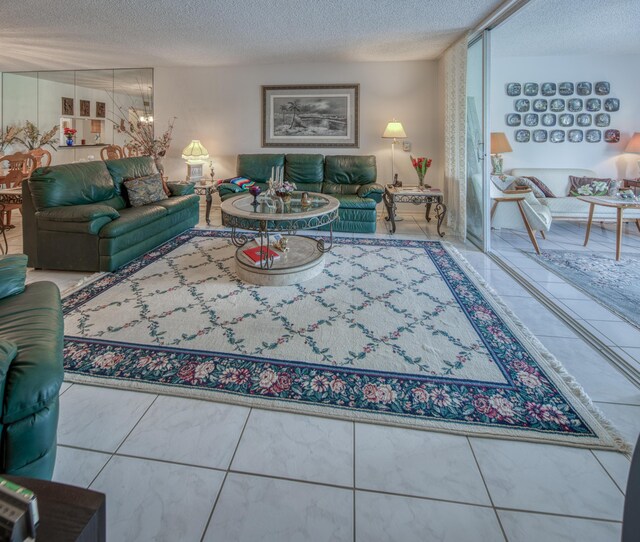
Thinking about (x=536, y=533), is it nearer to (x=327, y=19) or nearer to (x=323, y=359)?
(x=323, y=359)

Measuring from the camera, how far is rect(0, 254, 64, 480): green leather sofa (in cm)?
117

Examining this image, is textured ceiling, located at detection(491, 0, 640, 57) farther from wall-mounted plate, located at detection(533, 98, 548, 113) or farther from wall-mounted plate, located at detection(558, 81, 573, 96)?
Result: wall-mounted plate, located at detection(533, 98, 548, 113)

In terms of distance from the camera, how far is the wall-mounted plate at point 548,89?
19.7 ft

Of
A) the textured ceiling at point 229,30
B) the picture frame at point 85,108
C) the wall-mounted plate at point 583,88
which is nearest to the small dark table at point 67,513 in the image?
the textured ceiling at point 229,30

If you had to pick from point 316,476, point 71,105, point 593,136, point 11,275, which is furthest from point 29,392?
point 71,105

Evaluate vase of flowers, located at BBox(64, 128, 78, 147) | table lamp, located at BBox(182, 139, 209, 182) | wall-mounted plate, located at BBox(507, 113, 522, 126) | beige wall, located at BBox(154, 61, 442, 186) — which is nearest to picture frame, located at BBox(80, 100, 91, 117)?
vase of flowers, located at BBox(64, 128, 78, 147)

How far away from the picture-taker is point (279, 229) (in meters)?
3.36

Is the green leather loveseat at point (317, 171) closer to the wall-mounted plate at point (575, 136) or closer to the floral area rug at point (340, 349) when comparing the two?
the floral area rug at point (340, 349)

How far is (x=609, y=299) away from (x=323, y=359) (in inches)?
94.2

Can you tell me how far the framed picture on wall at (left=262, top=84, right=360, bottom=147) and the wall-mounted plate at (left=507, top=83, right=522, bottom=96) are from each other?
2.32 meters

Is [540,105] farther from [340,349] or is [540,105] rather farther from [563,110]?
[340,349]

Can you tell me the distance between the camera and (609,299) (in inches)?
120

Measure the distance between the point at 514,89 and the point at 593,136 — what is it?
1.41 meters

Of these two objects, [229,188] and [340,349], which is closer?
[340,349]
